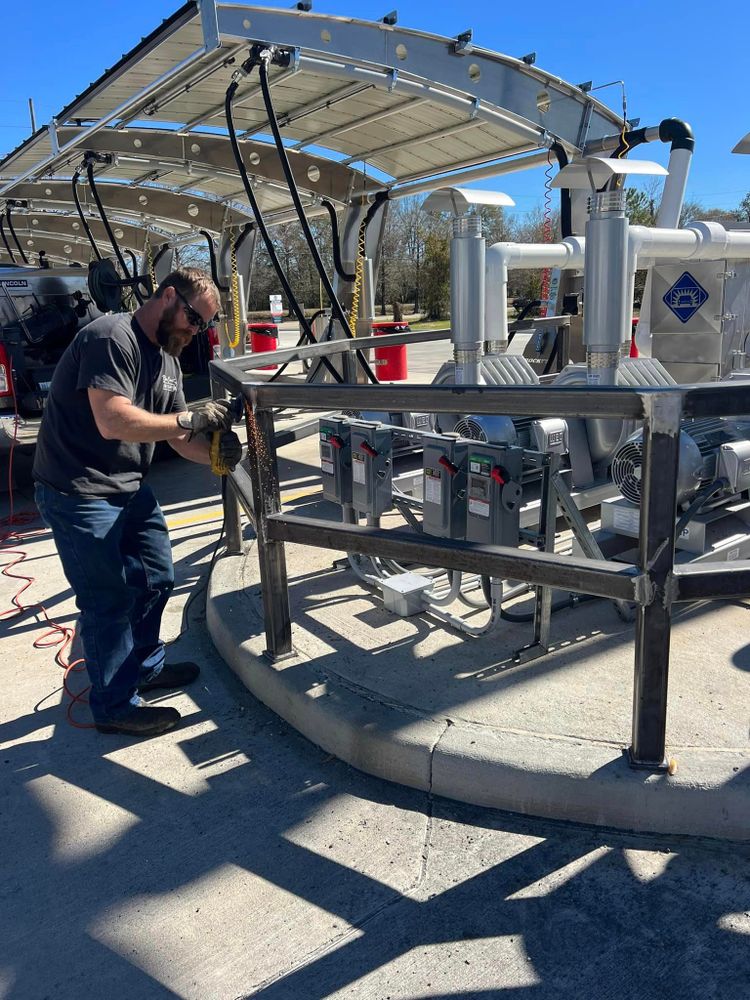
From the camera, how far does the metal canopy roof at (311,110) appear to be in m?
4.79

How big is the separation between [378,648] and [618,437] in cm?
227

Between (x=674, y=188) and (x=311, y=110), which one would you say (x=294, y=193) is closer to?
(x=311, y=110)

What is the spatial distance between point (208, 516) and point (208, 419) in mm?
3419

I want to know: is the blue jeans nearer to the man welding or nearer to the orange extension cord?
the man welding

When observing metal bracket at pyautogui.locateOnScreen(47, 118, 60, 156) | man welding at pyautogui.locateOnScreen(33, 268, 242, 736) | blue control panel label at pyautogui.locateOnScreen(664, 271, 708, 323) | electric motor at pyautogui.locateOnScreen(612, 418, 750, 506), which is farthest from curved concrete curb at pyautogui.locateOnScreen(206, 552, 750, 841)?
metal bracket at pyautogui.locateOnScreen(47, 118, 60, 156)

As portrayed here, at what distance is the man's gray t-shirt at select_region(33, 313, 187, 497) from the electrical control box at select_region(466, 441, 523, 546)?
1.39 m

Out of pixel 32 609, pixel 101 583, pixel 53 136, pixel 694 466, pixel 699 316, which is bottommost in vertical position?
pixel 32 609

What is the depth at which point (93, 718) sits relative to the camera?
3.33 m

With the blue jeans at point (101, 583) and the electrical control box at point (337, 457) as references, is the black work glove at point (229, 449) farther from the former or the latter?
the electrical control box at point (337, 457)

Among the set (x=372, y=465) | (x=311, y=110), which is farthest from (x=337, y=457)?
(x=311, y=110)

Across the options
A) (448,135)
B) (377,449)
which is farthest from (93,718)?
(448,135)

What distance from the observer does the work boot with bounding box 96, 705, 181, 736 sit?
312cm

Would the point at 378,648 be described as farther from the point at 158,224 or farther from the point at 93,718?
the point at 158,224

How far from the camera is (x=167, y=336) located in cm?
316
